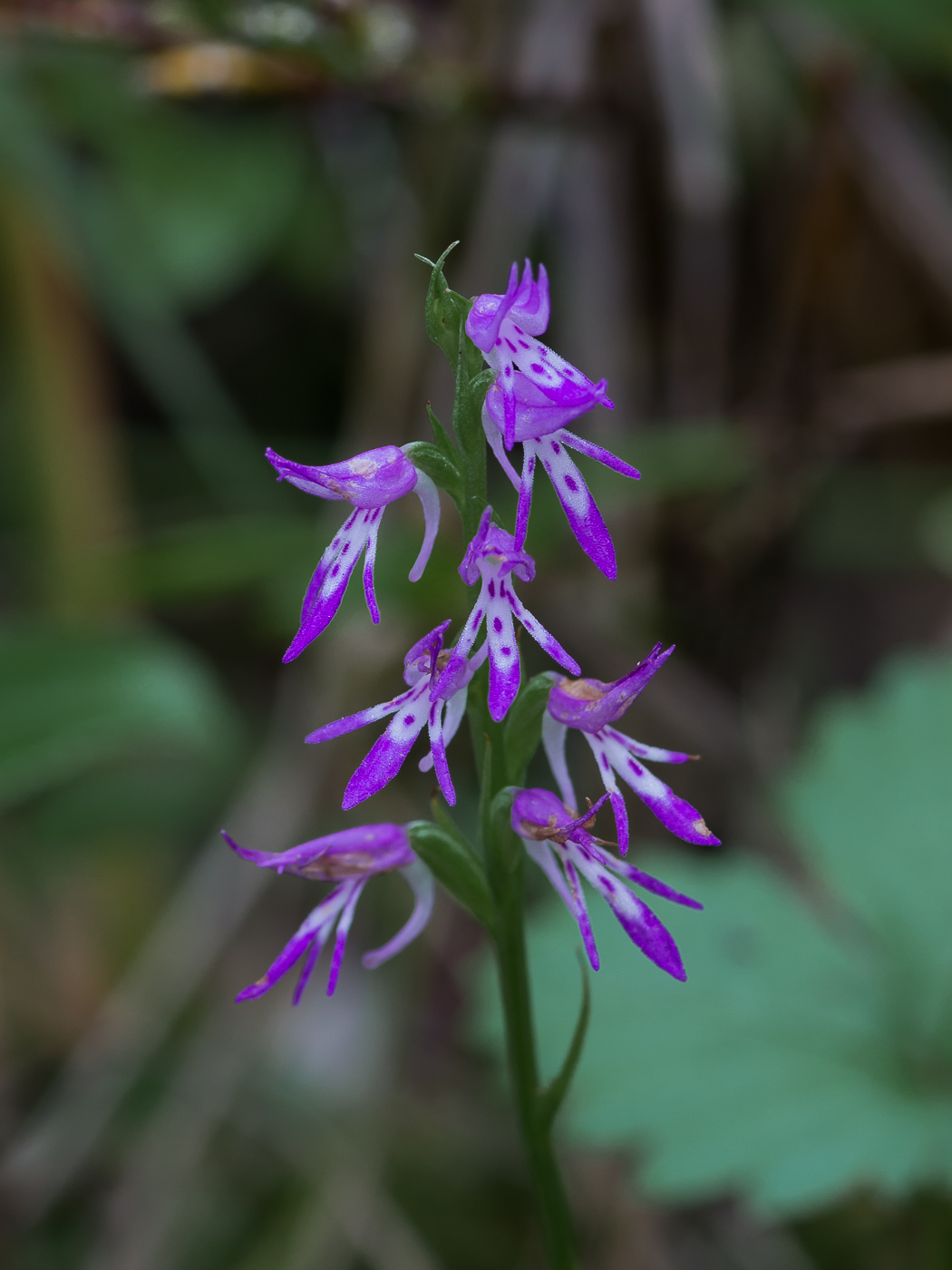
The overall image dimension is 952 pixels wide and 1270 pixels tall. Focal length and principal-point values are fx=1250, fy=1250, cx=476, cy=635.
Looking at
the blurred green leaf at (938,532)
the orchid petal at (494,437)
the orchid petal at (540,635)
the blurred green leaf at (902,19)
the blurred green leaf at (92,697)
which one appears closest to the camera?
the orchid petal at (540,635)

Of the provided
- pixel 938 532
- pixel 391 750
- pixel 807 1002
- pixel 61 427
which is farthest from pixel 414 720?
pixel 938 532

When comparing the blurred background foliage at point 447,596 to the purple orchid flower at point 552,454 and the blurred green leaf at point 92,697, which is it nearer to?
the blurred green leaf at point 92,697

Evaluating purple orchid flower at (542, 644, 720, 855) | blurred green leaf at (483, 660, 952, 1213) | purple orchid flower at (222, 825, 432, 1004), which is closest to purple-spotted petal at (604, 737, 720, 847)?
purple orchid flower at (542, 644, 720, 855)

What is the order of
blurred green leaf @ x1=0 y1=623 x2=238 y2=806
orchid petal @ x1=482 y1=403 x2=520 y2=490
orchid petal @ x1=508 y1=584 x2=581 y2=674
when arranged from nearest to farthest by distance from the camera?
orchid petal @ x1=508 y1=584 x2=581 y2=674
orchid petal @ x1=482 y1=403 x2=520 y2=490
blurred green leaf @ x1=0 y1=623 x2=238 y2=806

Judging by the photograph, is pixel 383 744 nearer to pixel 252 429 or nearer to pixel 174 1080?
pixel 174 1080

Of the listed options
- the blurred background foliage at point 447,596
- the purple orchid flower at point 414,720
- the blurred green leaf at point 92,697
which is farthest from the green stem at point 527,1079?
the blurred green leaf at point 92,697

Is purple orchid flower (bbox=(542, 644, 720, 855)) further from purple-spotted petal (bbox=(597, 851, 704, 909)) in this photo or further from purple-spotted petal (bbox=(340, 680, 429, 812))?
purple-spotted petal (bbox=(340, 680, 429, 812))
